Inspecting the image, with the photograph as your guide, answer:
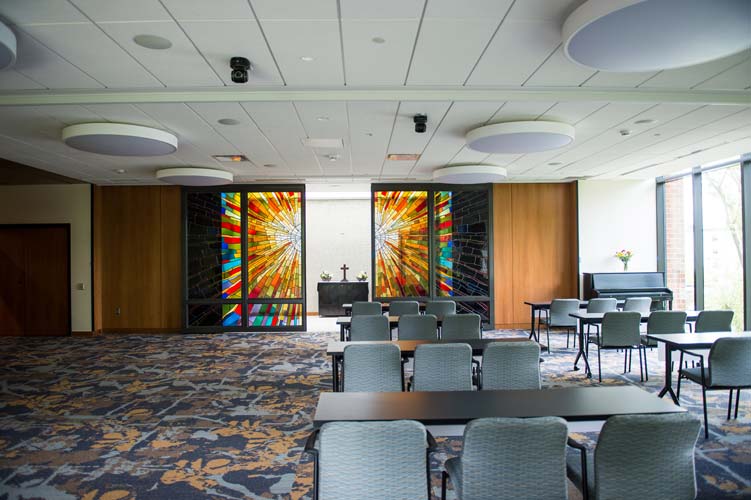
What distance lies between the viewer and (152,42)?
144 inches

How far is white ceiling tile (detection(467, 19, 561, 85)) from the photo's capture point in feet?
11.4

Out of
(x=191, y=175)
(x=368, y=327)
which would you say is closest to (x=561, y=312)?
(x=368, y=327)

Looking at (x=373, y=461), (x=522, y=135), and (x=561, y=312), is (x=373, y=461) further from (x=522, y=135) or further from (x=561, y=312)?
(x=561, y=312)

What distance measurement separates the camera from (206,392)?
562 cm

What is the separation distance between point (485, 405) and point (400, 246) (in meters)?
7.98

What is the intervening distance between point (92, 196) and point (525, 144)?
9394mm

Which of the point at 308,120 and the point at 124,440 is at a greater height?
the point at 308,120

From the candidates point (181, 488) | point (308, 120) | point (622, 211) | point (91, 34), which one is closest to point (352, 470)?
point (181, 488)

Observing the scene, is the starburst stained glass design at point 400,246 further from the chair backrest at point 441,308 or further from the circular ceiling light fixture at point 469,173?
the chair backrest at point 441,308

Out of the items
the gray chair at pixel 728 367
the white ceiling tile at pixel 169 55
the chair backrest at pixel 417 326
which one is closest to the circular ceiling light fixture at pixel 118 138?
the white ceiling tile at pixel 169 55

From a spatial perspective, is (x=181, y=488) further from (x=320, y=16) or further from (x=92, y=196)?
(x=92, y=196)

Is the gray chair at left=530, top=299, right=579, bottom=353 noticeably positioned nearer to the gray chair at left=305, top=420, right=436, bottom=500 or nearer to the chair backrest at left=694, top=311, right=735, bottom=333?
the chair backrest at left=694, top=311, right=735, bottom=333

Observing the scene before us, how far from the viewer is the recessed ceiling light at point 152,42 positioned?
357cm

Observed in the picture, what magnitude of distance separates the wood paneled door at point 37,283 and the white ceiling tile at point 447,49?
963cm
